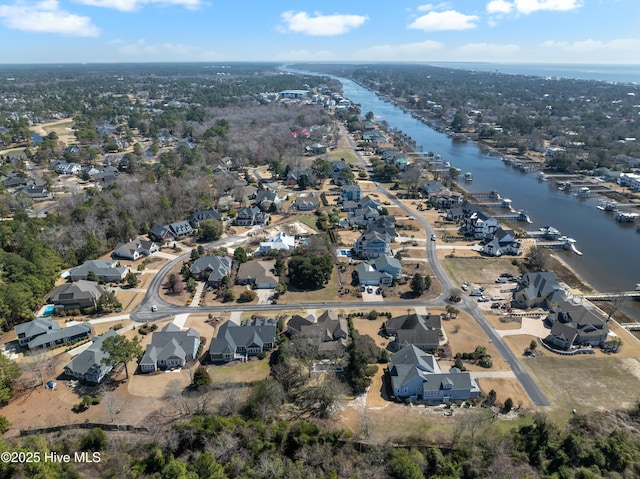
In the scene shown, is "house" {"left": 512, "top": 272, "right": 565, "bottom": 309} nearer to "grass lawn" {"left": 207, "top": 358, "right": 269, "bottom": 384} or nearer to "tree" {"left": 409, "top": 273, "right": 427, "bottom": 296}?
"tree" {"left": 409, "top": 273, "right": 427, "bottom": 296}

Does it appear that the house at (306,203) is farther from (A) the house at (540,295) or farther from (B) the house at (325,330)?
(A) the house at (540,295)

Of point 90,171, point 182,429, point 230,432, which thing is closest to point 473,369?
point 230,432

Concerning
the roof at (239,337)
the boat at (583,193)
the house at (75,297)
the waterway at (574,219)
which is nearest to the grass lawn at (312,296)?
the roof at (239,337)

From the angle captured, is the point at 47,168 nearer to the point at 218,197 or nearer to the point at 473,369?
the point at 218,197

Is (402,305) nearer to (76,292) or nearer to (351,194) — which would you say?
(76,292)

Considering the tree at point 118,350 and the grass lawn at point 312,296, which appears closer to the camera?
the tree at point 118,350

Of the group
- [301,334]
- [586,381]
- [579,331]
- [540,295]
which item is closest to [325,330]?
[301,334]

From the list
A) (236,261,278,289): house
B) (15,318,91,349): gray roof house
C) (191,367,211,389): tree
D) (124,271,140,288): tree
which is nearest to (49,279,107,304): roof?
(124,271,140,288): tree
